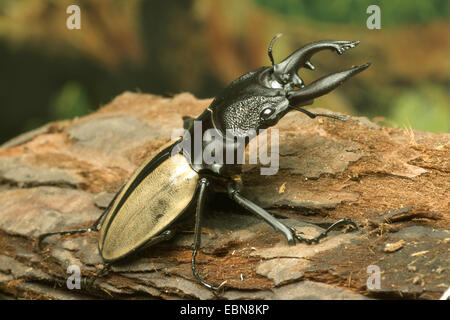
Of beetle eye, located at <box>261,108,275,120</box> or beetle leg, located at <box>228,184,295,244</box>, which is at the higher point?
beetle eye, located at <box>261,108,275,120</box>

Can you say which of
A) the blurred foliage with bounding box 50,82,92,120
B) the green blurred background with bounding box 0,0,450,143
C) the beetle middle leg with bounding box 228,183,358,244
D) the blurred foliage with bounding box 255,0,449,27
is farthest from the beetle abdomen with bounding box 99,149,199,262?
the blurred foliage with bounding box 255,0,449,27

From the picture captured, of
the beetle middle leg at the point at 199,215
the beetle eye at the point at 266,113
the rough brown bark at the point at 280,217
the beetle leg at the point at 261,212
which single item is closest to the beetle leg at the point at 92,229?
the rough brown bark at the point at 280,217

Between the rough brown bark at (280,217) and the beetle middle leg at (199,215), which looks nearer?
the rough brown bark at (280,217)

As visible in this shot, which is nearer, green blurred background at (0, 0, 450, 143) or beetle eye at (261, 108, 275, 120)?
beetle eye at (261, 108, 275, 120)

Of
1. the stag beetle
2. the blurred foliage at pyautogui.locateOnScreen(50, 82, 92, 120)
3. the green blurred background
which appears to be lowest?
the stag beetle

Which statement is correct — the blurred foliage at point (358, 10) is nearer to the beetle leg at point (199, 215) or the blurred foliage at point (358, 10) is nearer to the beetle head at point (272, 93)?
the beetle head at point (272, 93)

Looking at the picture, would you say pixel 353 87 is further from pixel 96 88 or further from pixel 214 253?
pixel 214 253

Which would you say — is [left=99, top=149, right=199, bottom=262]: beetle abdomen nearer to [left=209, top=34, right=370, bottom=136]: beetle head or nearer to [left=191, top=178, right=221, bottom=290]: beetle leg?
[left=191, top=178, right=221, bottom=290]: beetle leg

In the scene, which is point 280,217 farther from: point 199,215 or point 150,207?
point 150,207
